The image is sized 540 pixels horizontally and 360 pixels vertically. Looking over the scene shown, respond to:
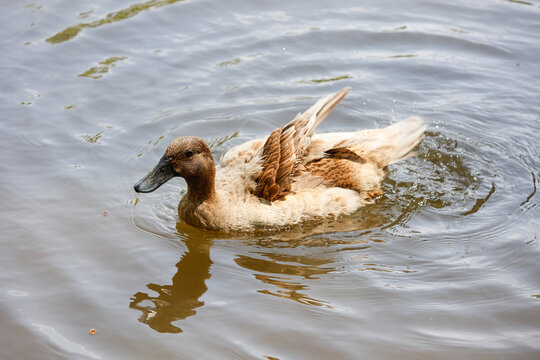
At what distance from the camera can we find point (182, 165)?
22.9 ft

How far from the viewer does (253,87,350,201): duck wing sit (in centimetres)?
722

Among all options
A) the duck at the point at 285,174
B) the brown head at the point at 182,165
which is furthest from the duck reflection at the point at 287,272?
the brown head at the point at 182,165

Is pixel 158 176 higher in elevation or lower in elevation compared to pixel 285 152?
lower

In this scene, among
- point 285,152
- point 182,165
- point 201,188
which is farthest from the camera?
point 285,152

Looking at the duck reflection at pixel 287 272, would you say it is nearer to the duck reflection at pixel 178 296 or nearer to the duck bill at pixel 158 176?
the duck reflection at pixel 178 296

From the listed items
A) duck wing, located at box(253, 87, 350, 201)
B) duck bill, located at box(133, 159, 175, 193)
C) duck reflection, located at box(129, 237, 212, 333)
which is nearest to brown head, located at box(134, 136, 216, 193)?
duck bill, located at box(133, 159, 175, 193)

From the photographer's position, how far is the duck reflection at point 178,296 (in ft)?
18.7

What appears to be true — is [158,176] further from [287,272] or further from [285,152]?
[287,272]

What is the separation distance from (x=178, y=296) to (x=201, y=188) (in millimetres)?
1470

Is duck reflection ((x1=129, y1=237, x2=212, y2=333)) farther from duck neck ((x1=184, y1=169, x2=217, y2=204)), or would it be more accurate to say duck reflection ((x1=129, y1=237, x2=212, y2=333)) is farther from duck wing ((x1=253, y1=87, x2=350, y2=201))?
duck wing ((x1=253, y1=87, x2=350, y2=201))

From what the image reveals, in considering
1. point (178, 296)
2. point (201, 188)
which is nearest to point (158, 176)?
point (201, 188)

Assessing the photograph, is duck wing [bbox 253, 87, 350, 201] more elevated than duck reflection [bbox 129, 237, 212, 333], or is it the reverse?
duck wing [bbox 253, 87, 350, 201]

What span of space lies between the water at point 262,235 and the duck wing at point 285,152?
0.52 m

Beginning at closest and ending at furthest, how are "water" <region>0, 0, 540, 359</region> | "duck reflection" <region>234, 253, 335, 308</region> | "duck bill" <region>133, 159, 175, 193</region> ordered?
1. "water" <region>0, 0, 540, 359</region>
2. "duck reflection" <region>234, 253, 335, 308</region>
3. "duck bill" <region>133, 159, 175, 193</region>
